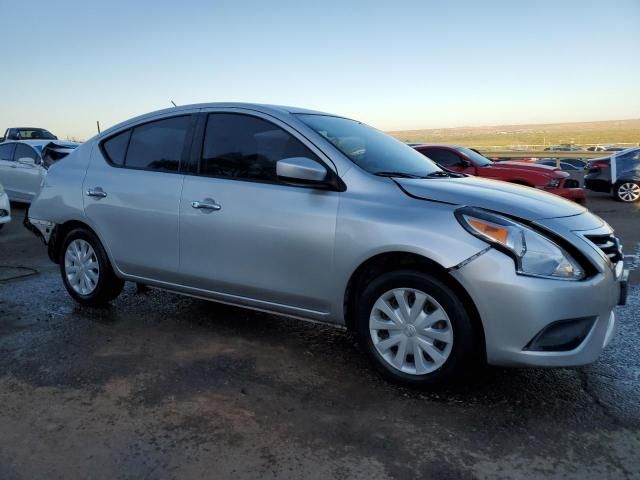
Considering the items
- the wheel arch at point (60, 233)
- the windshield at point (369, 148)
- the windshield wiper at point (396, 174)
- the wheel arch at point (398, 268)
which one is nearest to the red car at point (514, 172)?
the windshield at point (369, 148)

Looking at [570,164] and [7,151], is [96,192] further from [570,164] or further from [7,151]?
[570,164]

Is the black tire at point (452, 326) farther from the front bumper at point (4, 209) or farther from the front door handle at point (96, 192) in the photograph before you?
the front bumper at point (4, 209)

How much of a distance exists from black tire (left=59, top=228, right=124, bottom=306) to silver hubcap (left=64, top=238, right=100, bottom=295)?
3cm

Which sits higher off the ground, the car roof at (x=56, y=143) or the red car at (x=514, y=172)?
the car roof at (x=56, y=143)

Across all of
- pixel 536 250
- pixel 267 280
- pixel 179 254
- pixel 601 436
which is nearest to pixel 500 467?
pixel 601 436

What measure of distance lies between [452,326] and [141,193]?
252 cm

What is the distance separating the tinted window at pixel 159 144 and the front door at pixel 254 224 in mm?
247

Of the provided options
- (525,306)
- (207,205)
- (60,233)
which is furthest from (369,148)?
(60,233)

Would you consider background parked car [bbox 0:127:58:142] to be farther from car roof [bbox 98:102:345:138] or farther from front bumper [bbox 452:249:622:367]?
front bumper [bbox 452:249:622:367]

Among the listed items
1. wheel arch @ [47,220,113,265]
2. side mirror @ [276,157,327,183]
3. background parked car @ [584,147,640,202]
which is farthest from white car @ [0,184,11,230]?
background parked car @ [584,147,640,202]

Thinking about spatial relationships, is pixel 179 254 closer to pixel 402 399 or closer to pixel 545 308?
pixel 402 399

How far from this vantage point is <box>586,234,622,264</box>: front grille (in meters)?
3.20

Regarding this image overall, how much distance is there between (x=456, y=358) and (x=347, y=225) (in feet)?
3.18

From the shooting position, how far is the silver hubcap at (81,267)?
4.75 m
